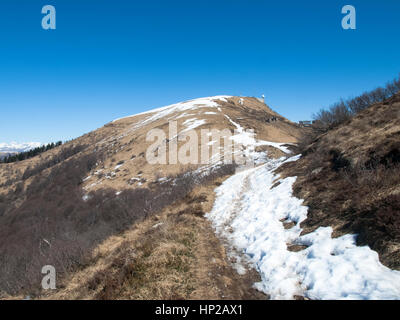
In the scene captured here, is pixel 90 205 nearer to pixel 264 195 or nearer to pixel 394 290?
pixel 264 195

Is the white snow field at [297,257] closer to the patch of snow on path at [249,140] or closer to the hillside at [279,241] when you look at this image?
the hillside at [279,241]

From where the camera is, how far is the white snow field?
5645 mm

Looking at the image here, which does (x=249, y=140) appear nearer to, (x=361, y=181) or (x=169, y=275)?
(x=361, y=181)

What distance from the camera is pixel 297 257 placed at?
7828 millimetres

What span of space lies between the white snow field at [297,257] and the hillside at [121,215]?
0.90 meters

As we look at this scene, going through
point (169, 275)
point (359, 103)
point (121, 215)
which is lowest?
point (121, 215)

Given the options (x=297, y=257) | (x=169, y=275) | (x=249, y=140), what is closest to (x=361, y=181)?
(x=297, y=257)

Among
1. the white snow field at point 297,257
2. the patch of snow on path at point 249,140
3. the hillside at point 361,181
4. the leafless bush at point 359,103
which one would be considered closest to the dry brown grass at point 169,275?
the white snow field at point 297,257

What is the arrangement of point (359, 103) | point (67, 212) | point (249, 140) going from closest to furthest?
point (359, 103) < point (67, 212) < point (249, 140)

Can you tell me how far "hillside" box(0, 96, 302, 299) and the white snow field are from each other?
0.90 metres

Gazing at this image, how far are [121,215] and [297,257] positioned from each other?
108 ft

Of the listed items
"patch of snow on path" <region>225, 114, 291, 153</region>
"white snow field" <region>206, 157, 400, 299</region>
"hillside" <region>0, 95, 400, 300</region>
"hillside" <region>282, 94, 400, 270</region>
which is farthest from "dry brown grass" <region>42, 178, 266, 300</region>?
"patch of snow on path" <region>225, 114, 291, 153</region>

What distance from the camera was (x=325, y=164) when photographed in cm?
1434

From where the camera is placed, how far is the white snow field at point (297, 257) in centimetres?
564
